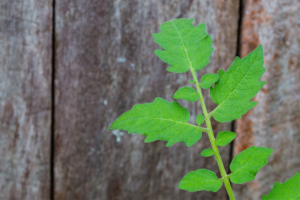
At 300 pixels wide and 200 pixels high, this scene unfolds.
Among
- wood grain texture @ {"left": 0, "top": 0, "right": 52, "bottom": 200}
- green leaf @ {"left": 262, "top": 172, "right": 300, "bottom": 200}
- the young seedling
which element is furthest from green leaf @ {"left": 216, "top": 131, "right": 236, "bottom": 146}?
wood grain texture @ {"left": 0, "top": 0, "right": 52, "bottom": 200}

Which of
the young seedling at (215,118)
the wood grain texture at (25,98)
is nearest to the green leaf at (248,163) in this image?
the young seedling at (215,118)

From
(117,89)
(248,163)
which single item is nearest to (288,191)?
(248,163)

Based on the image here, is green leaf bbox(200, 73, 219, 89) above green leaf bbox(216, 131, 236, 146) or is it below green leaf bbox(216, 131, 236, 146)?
above

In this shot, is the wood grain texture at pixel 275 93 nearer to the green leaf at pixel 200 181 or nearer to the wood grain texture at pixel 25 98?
the wood grain texture at pixel 25 98

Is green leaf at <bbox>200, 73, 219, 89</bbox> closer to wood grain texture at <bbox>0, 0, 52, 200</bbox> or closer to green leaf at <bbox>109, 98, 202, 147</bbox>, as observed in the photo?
green leaf at <bbox>109, 98, 202, 147</bbox>

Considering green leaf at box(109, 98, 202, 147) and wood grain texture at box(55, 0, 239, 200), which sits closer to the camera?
green leaf at box(109, 98, 202, 147)

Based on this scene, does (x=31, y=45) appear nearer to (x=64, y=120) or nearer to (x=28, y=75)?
(x=28, y=75)
